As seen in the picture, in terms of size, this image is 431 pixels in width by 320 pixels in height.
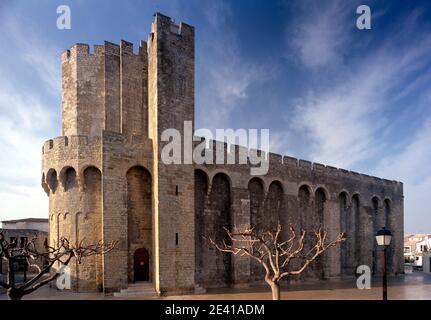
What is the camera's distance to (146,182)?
19.2 m

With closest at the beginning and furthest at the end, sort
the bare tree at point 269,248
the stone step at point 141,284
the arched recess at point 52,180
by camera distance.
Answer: the bare tree at point 269,248 < the stone step at point 141,284 < the arched recess at point 52,180

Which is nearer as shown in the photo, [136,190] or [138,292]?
[138,292]

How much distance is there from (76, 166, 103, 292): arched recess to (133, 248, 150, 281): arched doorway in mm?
1674

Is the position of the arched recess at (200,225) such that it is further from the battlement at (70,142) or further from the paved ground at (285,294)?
the battlement at (70,142)

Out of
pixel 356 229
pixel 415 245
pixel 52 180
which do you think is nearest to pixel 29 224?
pixel 52 180

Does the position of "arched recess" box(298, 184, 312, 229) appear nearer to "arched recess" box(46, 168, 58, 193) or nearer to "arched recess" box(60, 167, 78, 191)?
"arched recess" box(60, 167, 78, 191)

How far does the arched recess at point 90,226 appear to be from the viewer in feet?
59.4

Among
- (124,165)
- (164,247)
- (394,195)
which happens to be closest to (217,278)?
(164,247)

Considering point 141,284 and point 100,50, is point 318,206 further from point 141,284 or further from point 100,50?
point 100,50

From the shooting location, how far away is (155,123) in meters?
18.6

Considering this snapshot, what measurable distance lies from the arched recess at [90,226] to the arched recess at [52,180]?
2.07 metres

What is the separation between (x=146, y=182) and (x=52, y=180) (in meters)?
5.10

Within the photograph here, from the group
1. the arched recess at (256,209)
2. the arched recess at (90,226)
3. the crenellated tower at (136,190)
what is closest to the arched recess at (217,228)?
the arched recess at (256,209)

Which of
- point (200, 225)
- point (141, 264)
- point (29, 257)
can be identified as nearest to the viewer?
point (29, 257)
